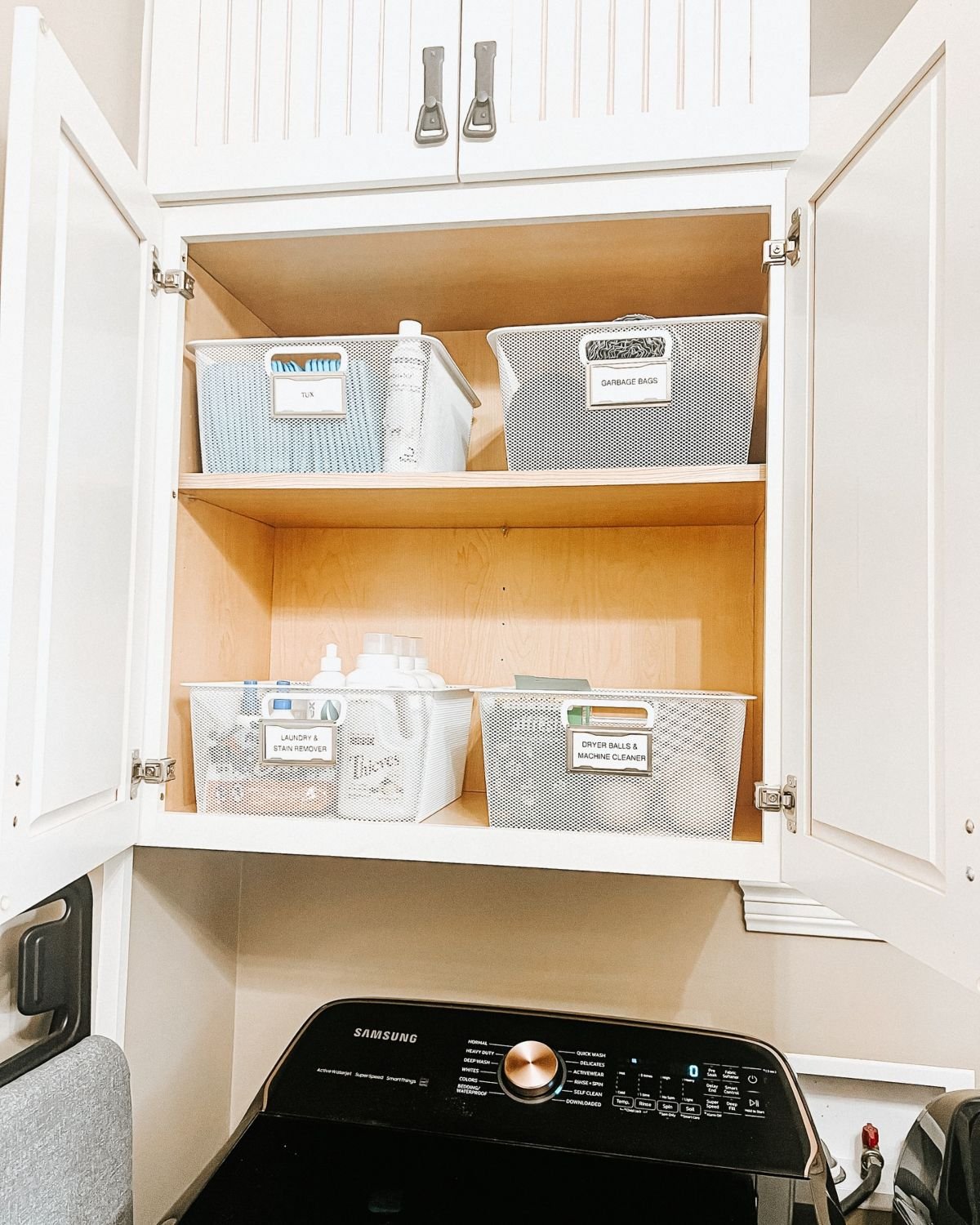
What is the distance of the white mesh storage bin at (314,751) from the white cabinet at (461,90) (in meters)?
0.56

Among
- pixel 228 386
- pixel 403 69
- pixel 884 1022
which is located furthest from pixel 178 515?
pixel 884 1022

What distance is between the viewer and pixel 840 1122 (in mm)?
1199

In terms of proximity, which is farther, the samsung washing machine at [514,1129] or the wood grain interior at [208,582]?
the wood grain interior at [208,582]

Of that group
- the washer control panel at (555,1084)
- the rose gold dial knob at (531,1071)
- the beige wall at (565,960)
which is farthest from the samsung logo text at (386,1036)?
the beige wall at (565,960)

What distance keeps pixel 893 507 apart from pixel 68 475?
0.68 m

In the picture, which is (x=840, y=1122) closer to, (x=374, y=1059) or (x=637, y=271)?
(x=374, y=1059)

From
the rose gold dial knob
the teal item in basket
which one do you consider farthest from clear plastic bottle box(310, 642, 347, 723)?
the rose gold dial knob

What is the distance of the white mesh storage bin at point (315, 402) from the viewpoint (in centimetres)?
101

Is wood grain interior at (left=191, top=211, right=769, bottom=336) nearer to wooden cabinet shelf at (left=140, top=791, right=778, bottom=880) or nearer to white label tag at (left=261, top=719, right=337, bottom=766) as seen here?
white label tag at (left=261, top=719, right=337, bottom=766)

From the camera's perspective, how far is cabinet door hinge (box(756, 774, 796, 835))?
862mm

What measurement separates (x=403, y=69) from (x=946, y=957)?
98 centimetres

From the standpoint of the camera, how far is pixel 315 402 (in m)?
1.02

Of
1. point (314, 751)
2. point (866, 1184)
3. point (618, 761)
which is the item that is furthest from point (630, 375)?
point (866, 1184)

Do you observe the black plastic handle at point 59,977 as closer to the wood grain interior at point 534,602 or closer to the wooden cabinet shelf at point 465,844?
the wooden cabinet shelf at point 465,844
